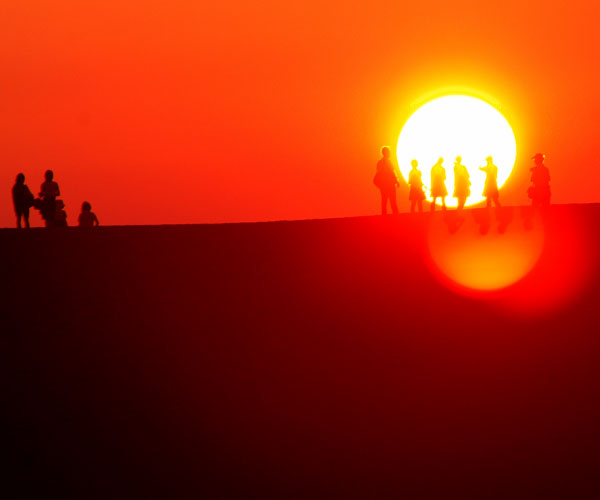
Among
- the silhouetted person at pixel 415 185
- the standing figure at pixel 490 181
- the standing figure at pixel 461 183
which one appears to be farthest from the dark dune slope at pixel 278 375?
the silhouetted person at pixel 415 185

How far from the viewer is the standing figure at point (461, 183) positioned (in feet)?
74.5

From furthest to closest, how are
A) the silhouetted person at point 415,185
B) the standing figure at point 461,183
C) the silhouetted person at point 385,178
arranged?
the silhouetted person at point 415,185 < the silhouetted person at point 385,178 < the standing figure at point 461,183

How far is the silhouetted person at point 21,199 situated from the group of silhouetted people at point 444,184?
5.52 metres

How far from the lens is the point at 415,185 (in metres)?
23.9

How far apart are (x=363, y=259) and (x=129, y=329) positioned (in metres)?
3.96

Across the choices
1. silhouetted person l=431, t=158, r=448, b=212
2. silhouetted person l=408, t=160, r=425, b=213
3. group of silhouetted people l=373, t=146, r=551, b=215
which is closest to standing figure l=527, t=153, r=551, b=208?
group of silhouetted people l=373, t=146, r=551, b=215

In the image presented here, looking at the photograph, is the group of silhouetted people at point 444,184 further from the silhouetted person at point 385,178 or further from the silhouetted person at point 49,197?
the silhouetted person at point 49,197

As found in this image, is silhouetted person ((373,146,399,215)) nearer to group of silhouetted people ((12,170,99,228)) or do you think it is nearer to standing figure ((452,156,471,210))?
standing figure ((452,156,471,210))

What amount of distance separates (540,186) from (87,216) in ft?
25.1

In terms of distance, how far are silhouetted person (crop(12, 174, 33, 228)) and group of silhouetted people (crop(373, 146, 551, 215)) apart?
5.52m

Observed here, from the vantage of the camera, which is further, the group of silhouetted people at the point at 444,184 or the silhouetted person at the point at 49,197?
the silhouetted person at the point at 49,197

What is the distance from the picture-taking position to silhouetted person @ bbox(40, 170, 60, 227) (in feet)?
75.4

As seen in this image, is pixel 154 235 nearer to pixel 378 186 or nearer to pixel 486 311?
pixel 378 186

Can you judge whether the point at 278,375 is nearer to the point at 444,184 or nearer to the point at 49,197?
the point at 444,184
